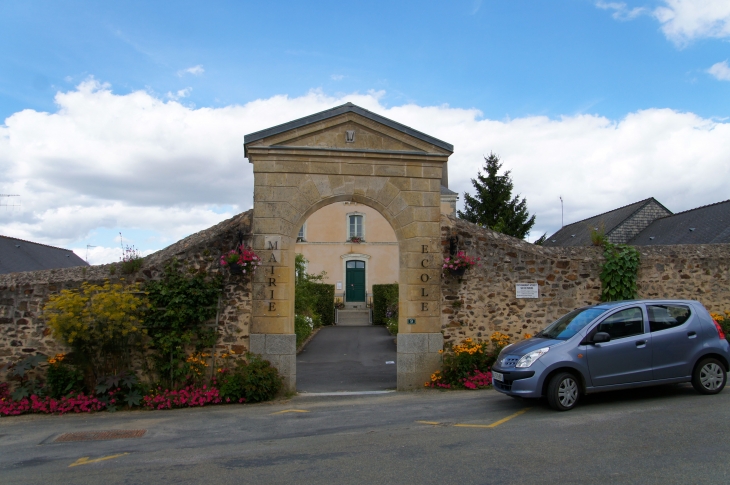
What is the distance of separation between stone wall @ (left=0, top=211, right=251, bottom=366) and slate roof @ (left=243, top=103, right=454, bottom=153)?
1.50 meters

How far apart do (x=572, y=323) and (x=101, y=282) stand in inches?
309

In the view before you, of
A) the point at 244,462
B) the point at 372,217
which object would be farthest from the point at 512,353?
the point at 372,217

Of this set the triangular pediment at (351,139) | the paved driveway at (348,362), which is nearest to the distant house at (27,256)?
the paved driveway at (348,362)

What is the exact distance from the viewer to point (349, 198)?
1061 centimetres

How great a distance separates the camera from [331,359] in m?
15.4

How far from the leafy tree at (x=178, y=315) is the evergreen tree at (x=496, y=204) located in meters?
27.7

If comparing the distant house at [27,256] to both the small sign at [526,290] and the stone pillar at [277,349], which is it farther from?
the small sign at [526,290]

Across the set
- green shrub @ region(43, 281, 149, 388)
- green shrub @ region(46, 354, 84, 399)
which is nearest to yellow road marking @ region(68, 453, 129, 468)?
green shrub @ region(43, 281, 149, 388)

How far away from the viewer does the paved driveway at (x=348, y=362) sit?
444 inches

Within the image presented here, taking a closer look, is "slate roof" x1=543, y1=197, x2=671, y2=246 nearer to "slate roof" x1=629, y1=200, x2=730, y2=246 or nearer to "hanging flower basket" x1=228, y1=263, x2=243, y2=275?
"slate roof" x1=629, y1=200, x2=730, y2=246

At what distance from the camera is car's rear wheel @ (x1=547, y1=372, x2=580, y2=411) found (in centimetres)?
727

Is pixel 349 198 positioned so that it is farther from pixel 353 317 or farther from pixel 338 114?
pixel 353 317

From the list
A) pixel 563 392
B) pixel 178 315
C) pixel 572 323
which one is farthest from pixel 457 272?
pixel 178 315

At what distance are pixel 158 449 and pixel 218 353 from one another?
10.8 ft
